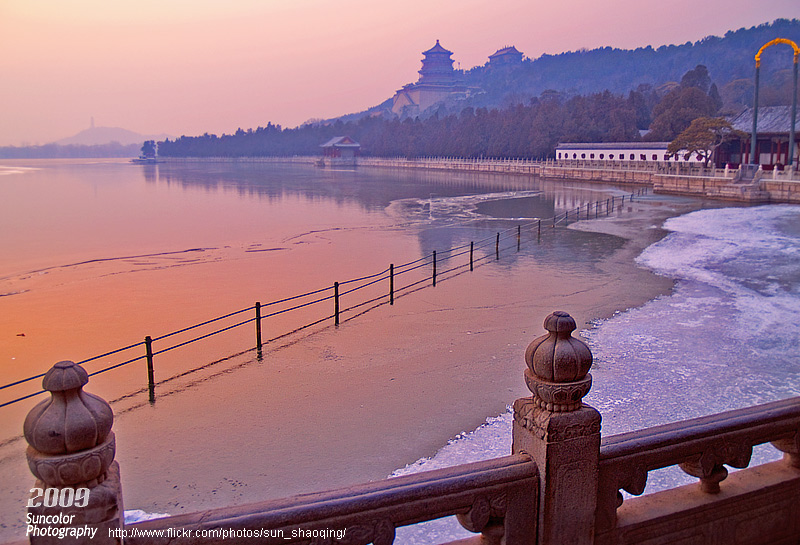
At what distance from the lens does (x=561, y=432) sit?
114 inches

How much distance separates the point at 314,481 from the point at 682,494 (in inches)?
151

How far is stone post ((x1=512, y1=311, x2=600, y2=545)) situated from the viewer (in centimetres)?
281

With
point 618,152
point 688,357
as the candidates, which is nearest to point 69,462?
point 688,357

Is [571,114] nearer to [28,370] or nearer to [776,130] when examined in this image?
[776,130]

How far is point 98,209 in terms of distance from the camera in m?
43.6

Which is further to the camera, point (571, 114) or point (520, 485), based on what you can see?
point (571, 114)

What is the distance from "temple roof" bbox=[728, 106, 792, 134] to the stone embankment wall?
6049 millimetres

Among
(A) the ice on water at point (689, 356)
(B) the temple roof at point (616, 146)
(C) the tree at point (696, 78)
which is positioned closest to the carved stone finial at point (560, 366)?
(A) the ice on water at point (689, 356)

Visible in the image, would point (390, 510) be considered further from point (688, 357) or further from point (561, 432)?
point (688, 357)

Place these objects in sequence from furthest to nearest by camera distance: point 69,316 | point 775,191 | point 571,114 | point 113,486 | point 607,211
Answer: point 571,114 < point 775,191 < point 607,211 < point 69,316 < point 113,486

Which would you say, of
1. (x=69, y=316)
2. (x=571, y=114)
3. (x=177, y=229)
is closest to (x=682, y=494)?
(x=69, y=316)

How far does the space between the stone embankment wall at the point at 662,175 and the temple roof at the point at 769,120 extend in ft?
19.8

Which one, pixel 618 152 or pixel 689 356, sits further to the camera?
pixel 618 152

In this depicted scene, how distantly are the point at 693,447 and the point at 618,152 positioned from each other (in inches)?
2738
